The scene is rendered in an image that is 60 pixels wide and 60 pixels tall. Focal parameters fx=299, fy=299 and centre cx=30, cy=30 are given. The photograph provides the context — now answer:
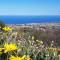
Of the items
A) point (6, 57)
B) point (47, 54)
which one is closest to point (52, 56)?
point (47, 54)

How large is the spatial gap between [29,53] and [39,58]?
17cm

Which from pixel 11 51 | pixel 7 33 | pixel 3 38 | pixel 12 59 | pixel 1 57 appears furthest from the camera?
pixel 7 33

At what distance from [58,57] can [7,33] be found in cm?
217

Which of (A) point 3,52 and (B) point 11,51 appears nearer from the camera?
(B) point 11,51

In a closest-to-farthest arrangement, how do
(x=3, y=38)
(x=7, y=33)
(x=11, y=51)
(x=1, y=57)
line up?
(x=11, y=51) < (x=1, y=57) < (x=3, y=38) < (x=7, y=33)

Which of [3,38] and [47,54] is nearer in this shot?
[47,54]

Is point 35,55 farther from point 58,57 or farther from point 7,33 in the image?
point 7,33

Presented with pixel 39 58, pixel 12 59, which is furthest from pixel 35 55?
pixel 12 59

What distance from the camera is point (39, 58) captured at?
4.09m

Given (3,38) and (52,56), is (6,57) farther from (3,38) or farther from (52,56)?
(3,38)

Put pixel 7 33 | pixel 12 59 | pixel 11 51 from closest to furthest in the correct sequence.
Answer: pixel 12 59, pixel 11 51, pixel 7 33

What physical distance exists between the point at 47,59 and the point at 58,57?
0.50 ft

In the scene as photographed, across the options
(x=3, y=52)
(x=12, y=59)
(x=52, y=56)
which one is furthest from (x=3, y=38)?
(x=12, y=59)

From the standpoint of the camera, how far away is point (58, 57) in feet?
13.2
